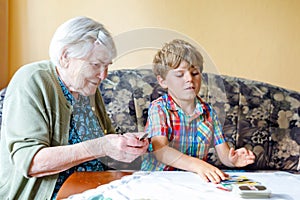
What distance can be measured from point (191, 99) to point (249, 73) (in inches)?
45.0

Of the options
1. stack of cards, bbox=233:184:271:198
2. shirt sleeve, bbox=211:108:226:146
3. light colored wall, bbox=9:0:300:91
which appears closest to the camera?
stack of cards, bbox=233:184:271:198

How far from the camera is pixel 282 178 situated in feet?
3.53

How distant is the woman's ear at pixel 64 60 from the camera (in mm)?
1078

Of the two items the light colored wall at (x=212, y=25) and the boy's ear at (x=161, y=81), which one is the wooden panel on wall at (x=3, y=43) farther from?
the boy's ear at (x=161, y=81)

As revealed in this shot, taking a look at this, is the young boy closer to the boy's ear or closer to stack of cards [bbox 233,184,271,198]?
the boy's ear

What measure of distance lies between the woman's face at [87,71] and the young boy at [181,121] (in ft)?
0.47

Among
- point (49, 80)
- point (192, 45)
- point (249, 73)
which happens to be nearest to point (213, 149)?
point (192, 45)

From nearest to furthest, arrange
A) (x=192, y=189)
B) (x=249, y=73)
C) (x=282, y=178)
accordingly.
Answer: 1. (x=192, y=189)
2. (x=282, y=178)
3. (x=249, y=73)

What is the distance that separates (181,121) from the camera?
1.10 m

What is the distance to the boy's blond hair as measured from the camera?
980 mm

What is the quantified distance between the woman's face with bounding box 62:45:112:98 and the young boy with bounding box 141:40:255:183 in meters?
0.14

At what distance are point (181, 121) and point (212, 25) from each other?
3.52 feet

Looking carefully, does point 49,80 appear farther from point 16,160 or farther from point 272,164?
point 272,164

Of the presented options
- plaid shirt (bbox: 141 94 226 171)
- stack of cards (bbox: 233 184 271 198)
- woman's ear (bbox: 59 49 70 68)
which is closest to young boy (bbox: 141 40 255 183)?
plaid shirt (bbox: 141 94 226 171)
